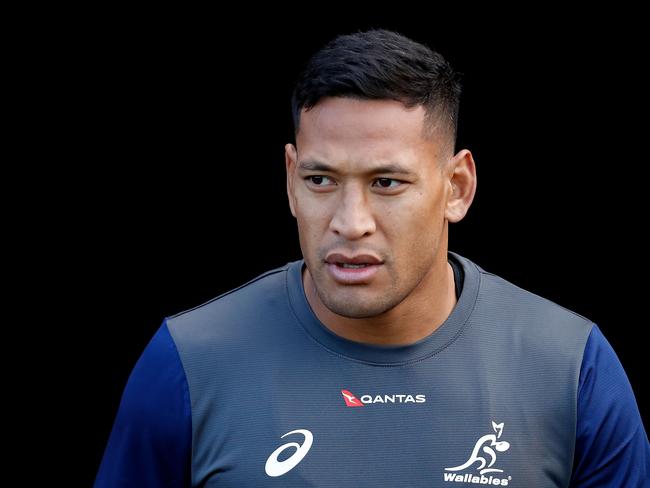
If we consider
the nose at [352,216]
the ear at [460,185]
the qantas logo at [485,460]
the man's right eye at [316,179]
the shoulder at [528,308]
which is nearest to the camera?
the nose at [352,216]

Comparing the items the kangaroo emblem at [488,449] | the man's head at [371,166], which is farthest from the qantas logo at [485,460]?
the man's head at [371,166]

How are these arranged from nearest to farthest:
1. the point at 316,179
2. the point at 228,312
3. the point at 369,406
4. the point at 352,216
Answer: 1. the point at 352,216
2. the point at 316,179
3. the point at 369,406
4. the point at 228,312

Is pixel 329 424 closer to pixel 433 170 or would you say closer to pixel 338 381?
pixel 338 381

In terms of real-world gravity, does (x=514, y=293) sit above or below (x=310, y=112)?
below

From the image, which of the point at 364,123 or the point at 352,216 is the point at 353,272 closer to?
the point at 352,216

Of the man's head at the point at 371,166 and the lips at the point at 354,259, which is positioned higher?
the man's head at the point at 371,166

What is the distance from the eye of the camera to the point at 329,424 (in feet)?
18.5

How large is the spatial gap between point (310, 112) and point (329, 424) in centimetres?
118

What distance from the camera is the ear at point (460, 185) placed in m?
5.76

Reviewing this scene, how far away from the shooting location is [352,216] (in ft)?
17.7

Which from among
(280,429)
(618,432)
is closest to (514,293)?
(618,432)

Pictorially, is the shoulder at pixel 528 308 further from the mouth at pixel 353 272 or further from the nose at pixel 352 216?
the nose at pixel 352 216

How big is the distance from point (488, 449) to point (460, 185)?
102cm

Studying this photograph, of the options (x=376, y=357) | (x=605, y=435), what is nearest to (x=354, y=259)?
(x=376, y=357)
